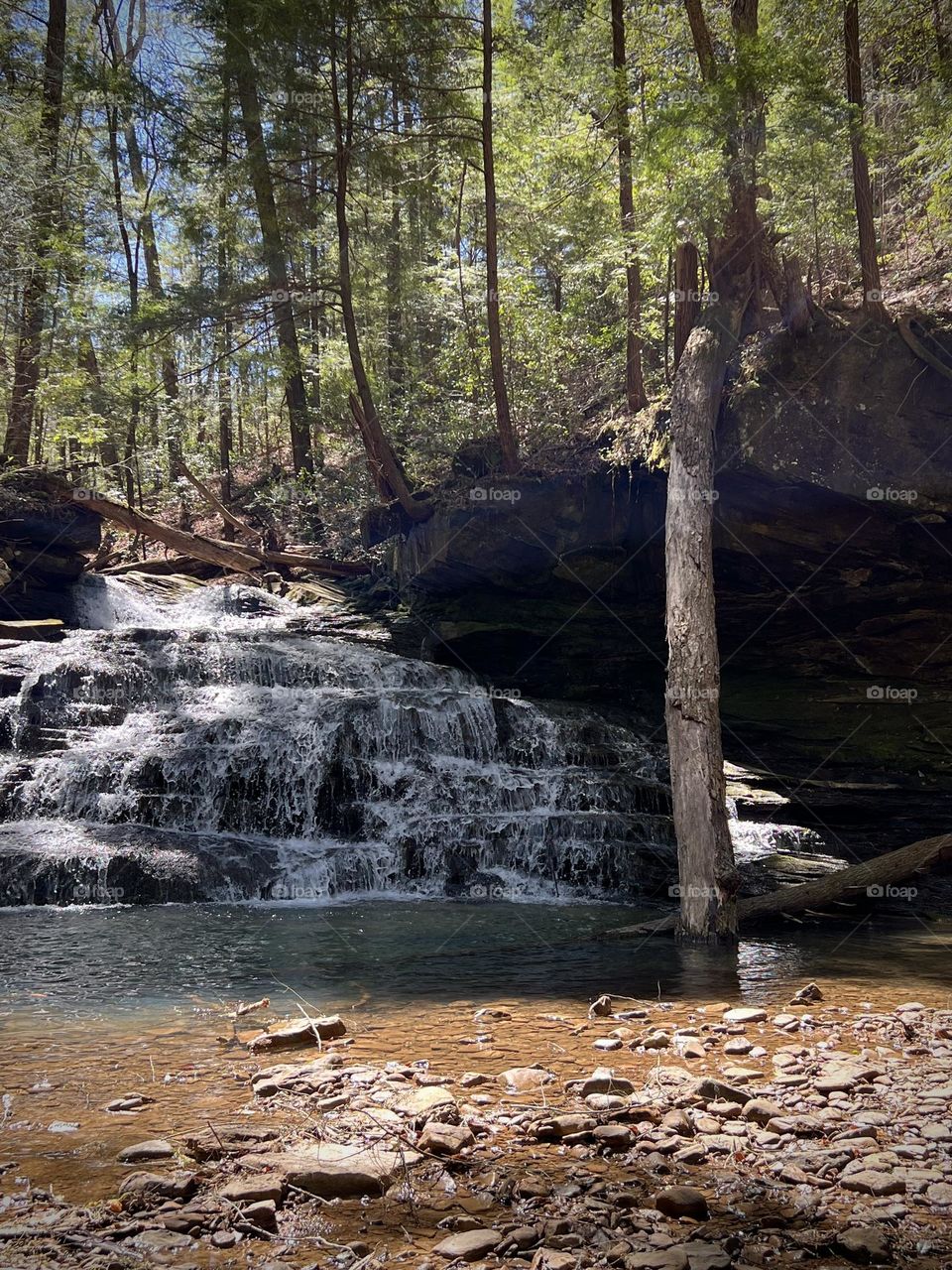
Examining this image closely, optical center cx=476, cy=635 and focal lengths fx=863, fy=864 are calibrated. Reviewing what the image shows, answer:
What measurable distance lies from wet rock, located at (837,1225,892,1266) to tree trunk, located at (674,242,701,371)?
9.56m

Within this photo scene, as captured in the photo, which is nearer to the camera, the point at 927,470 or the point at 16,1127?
the point at 16,1127

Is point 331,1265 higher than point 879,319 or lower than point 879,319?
lower

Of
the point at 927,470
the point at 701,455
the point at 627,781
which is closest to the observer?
the point at 701,455

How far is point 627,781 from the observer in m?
12.1

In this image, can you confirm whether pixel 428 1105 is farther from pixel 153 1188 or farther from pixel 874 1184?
pixel 874 1184

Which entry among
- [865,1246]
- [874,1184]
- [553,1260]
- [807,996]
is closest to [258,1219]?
[553,1260]

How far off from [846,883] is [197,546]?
13.9 meters

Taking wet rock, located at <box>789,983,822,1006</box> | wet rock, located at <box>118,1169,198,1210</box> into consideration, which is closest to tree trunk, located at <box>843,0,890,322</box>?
wet rock, located at <box>789,983,822,1006</box>

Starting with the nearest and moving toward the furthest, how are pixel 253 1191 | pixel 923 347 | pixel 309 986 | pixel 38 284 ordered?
pixel 253 1191 → pixel 309 986 → pixel 923 347 → pixel 38 284

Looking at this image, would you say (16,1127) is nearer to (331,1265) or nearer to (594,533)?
(331,1265)

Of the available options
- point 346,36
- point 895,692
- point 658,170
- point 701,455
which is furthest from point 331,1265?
point 346,36

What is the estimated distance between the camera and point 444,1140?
3008mm

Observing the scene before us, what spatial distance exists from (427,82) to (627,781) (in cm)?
1272

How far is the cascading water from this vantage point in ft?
33.7
